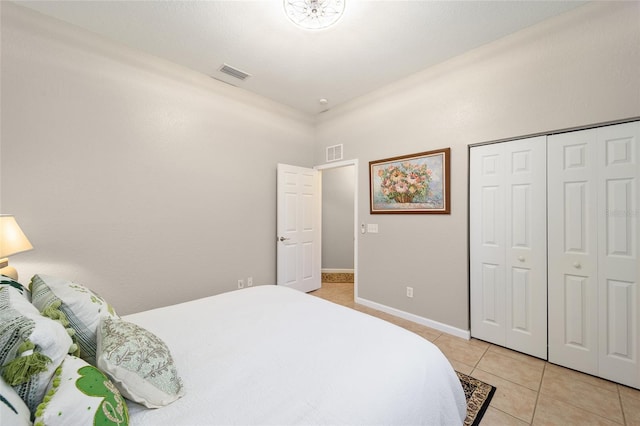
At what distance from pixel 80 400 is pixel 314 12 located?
2.42 metres

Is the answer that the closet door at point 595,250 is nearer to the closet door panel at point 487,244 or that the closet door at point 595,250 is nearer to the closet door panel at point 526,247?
the closet door panel at point 526,247

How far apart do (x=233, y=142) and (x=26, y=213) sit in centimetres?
198

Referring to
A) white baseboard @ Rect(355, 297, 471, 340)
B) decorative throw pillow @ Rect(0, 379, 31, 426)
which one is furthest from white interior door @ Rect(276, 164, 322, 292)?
decorative throw pillow @ Rect(0, 379, 31, 426)

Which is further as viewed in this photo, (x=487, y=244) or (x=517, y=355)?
(x=487, y=244)

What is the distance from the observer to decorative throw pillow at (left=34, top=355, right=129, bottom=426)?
0.63 m

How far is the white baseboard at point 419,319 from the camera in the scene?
261cm

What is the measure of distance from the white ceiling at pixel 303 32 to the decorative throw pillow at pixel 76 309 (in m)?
2.15

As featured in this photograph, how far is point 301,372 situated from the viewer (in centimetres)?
104

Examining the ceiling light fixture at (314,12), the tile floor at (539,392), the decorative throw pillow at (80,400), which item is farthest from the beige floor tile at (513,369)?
the ceiling light fixture at (314,12)

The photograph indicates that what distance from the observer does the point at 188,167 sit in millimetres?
2883

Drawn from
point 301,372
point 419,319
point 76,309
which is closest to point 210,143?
point 76,309

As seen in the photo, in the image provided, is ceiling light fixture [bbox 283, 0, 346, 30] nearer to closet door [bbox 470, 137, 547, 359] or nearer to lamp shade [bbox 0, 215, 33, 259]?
closet door [bbox 470, 137, 547, 359]

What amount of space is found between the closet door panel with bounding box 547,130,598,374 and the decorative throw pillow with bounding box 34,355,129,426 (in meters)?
2.95

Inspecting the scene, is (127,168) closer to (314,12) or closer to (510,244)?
(314,12)
